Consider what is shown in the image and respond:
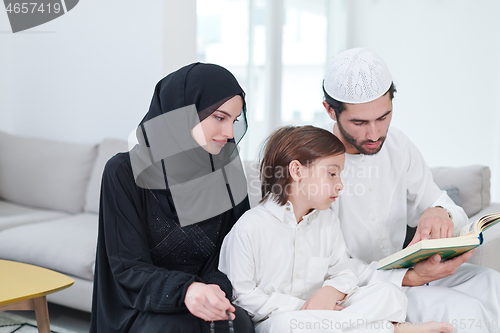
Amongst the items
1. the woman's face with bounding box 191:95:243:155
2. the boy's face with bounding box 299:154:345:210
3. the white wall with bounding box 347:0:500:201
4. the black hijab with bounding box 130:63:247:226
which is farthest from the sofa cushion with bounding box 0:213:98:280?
the white wall with bounding box 347:0:500:201

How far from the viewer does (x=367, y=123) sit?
146 cm

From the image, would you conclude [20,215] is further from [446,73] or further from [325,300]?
[446,73]

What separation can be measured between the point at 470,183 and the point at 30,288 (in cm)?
186

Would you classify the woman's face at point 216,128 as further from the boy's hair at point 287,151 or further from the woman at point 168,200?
the boy's hair at point 287,151

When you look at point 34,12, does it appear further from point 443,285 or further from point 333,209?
point 443,285

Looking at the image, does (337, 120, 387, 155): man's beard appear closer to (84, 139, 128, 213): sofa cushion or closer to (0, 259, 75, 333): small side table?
(0, 259, 75, 333): small side table

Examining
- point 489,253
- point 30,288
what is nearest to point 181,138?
point 30,288

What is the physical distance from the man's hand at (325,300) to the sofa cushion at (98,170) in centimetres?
168

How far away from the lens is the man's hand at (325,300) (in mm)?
1207

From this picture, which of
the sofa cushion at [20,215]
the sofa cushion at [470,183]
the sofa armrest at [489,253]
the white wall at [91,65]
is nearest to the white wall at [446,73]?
the sofa cushion at [470,183]

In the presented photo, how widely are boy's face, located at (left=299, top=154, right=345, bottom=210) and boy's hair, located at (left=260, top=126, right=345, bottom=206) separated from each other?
0.8 inches

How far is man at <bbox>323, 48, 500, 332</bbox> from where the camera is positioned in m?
1.29

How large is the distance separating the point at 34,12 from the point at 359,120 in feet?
8.86

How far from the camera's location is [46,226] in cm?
229
